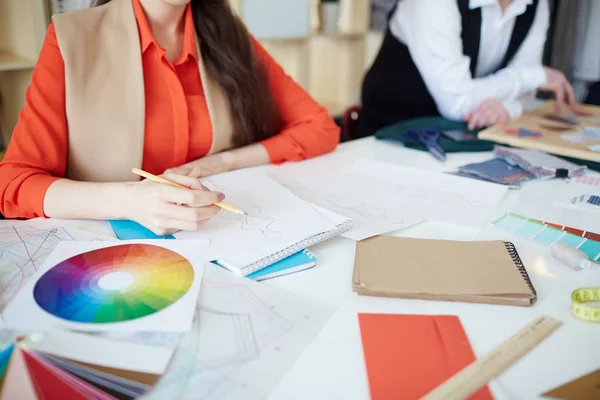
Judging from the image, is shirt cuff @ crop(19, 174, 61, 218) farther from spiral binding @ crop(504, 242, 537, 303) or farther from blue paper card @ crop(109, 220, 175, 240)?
spiral binding @ crop(504, 242, 537, 303)

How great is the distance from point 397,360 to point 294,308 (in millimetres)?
147

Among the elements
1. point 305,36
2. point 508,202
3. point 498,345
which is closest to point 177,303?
point 498,345

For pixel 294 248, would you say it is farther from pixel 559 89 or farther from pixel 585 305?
pixel 559 89

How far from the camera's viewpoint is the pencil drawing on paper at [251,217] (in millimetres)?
857

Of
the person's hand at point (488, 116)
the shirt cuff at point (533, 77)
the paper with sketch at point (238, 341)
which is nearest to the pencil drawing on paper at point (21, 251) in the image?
the paper with sketch at point (238, 341)

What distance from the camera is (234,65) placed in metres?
1.27

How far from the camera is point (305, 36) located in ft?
9.73

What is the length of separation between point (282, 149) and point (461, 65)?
0.68 meters

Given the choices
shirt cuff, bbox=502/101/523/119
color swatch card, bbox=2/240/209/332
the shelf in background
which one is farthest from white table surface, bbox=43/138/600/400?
the shelf in background

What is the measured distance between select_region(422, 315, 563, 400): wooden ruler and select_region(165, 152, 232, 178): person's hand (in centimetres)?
67

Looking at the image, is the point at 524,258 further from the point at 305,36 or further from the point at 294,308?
the point at 305,36

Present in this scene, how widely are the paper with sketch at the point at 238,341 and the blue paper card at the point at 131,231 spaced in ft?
0.52

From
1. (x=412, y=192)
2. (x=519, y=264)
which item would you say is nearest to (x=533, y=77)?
(x=412, y=192)

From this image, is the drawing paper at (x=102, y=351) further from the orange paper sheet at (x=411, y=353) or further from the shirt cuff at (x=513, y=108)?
the shirt cuff at (x=513, y=108)
